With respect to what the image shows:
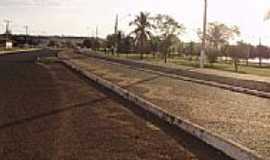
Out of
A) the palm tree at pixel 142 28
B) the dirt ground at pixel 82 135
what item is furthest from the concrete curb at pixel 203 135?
the palm tree at pixel 142 28

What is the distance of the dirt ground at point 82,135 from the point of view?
7516 millimetres

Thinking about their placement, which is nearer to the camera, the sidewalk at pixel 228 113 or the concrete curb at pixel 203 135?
the concrete curb at pixel 203 135

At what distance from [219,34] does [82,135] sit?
85275 millimetres

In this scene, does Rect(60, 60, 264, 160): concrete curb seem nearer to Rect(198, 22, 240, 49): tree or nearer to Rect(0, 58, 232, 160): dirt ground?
Rect(0, 58, 232, 160): dirt ground

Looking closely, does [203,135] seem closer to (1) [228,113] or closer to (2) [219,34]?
(1) [228,113]

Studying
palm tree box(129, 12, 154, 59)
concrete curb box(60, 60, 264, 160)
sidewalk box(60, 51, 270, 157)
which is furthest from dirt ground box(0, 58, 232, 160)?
palm tree box(129, 12, 154, 59)

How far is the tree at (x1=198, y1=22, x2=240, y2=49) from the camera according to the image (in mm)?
91875

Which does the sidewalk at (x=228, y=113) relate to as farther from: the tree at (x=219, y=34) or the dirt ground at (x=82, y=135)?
the tree at (x=219, y=34)

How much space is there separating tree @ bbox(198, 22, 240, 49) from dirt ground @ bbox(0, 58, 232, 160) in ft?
260

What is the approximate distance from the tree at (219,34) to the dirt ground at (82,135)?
79223 mm

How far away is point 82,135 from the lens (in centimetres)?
913

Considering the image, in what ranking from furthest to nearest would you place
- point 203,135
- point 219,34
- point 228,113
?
1. point 219,34
2. point 228,113
3. point 203,135

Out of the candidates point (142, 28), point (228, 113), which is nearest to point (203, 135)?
point (228, 113)

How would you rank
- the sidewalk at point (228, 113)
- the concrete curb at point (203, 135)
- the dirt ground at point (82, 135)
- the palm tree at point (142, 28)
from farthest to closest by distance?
1. the palm tree at point (142, 28)
2. the sidewalk at point (228, 113)
3. the dirt ground at point (82, 135)
4. the concrete curb at point (203, 135)
